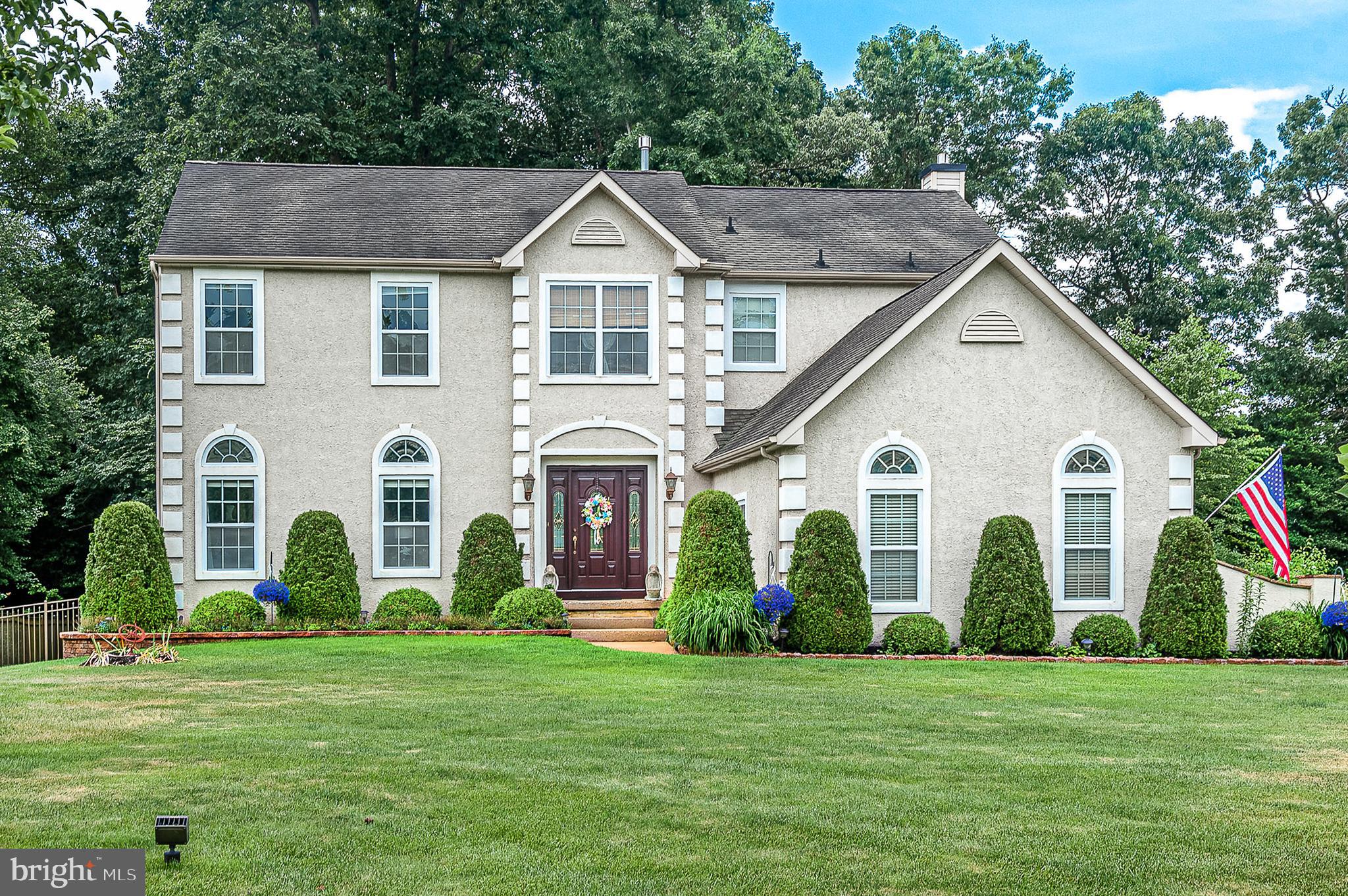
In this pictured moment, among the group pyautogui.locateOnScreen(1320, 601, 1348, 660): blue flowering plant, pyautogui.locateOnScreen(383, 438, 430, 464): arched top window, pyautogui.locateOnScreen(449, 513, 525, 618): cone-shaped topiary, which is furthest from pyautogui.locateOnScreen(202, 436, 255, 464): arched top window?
pyautogui.locateOnScreen(1320, 601, 1348, 660): blue flowering plant

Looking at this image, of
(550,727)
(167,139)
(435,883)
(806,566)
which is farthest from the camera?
(167,139)

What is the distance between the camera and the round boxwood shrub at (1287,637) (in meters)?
17.6

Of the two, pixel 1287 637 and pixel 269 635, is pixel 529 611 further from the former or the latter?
pixel 1287 637

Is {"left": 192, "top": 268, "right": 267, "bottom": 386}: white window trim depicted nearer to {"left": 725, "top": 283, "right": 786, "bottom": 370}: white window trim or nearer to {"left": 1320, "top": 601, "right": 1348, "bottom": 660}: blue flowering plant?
{"left": 725, "top": 283, "right": 786, "bottom": 370}: white window trim

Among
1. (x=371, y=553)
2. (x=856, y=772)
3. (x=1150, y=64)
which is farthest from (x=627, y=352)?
(x=1150, y=64)

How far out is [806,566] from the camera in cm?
1711

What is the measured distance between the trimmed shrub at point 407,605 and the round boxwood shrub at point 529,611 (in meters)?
1.39

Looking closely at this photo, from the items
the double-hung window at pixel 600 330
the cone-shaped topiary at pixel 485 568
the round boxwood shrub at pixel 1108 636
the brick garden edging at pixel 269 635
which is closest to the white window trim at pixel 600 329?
the double-hung window at pixel 600 330

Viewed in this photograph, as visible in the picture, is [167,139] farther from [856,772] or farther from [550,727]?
[856,772]

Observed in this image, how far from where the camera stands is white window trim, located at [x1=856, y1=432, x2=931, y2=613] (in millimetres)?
18094

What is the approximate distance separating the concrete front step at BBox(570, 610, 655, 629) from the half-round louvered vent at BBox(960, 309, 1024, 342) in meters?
6.39

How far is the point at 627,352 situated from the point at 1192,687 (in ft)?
35.9

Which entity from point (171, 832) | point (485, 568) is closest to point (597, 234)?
point (485, 568)

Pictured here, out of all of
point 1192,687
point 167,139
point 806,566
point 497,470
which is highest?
point 167,139
